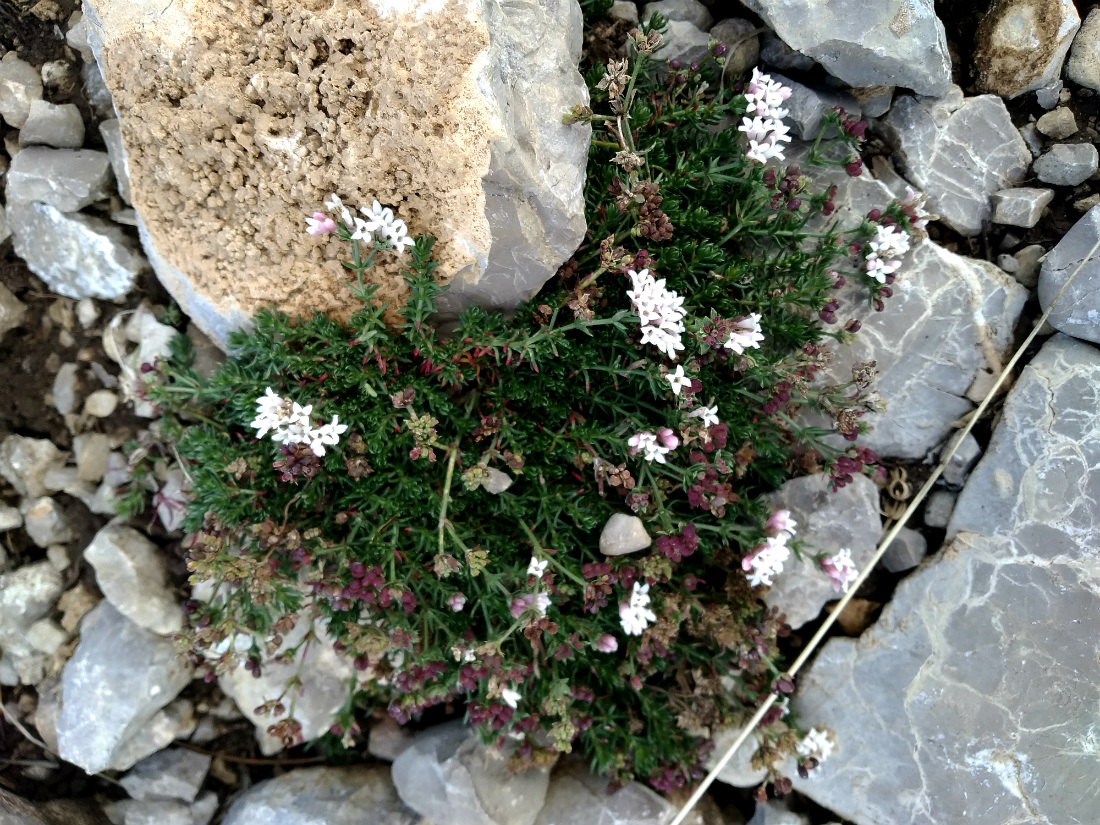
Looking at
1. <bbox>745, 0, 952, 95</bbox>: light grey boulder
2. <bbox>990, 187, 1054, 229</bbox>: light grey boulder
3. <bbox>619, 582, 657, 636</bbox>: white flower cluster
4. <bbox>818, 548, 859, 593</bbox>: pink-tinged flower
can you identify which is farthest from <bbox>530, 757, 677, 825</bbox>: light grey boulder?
<bbox>745, 0, 952, 95</bbox>: light grey boulder

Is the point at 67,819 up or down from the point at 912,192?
down

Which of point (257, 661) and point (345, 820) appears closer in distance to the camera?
point (257, 661)

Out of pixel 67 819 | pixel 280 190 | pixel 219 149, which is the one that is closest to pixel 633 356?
pixel 280 190

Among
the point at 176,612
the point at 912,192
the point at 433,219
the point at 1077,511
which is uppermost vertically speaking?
the point at 433,219

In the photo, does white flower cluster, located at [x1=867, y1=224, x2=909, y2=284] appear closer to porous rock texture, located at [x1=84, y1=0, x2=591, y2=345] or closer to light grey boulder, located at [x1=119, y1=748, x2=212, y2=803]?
porous rock texture, located at [x1=84, y1=0, x2=591, y2=345]

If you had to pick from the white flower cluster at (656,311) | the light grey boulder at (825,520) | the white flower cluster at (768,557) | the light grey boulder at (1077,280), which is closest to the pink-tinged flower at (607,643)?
the white flower cluster at (768,557)

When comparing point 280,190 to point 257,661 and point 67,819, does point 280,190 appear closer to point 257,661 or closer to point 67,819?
point 257,661
